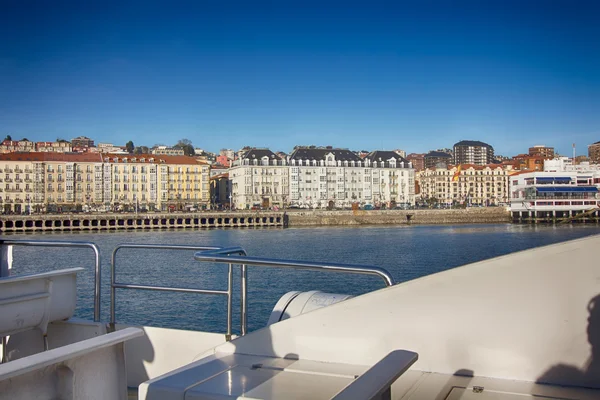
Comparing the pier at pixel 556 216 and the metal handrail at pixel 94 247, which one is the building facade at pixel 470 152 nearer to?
the pier at pixel 556 216

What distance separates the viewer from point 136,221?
243ft

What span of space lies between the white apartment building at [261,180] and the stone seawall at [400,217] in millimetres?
22171

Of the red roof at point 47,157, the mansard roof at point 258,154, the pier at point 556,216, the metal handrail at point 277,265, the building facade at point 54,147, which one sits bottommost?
the pier at point 556,216

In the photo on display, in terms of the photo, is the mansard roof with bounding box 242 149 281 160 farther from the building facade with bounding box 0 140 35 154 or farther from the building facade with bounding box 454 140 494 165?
the building facade with bounding box 454 140 494 165

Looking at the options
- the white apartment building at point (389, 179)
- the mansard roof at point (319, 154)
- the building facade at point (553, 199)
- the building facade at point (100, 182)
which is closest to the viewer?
the building facade at point (553, 199)

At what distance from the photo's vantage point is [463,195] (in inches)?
5012

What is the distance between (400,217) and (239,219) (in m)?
23.8

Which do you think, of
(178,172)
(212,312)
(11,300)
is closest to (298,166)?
(178,172)

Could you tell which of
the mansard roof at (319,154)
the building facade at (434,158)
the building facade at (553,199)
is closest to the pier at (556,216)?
the building facade at (553,199)

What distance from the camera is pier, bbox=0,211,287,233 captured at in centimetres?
6956

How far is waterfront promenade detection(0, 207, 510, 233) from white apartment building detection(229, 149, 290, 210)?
21.1m

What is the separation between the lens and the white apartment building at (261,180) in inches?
4109

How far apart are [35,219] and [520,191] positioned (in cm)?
6968

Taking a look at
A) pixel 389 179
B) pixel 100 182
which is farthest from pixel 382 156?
pixel 100 182
